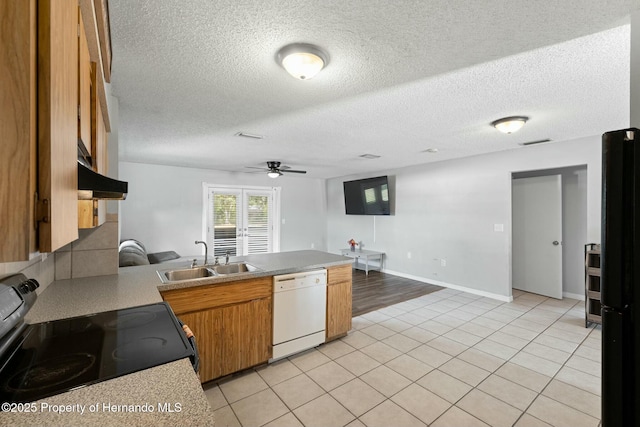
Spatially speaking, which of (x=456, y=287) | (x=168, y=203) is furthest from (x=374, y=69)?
(x=168, y=203)

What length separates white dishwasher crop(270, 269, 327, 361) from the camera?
8.25ft

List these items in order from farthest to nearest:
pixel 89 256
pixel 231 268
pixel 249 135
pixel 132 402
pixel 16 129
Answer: pixel 249 135
pixel 231 268
pixel 89 256
pixel 132 402
pixel 16 129

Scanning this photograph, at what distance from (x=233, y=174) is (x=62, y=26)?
6.02 m

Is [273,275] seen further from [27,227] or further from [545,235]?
[545,235]

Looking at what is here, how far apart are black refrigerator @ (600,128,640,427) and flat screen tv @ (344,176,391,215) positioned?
5.63 meters

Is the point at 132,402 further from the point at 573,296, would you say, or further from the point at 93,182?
the point at 573,296

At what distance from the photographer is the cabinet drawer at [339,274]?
9.46ft

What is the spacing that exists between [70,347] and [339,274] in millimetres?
2249

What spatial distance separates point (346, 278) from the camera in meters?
3.03

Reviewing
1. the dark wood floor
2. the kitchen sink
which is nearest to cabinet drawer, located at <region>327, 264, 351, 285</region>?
the kitchen sink

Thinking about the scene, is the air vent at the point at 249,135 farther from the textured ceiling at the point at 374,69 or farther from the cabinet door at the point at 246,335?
the cabinet door at the point at 246,335

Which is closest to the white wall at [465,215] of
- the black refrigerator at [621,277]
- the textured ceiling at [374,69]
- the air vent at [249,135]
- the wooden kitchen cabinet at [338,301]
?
the textured ceiling at [374,69]

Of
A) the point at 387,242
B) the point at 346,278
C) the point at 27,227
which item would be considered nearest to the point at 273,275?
the point at 346,278

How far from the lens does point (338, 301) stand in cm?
296
